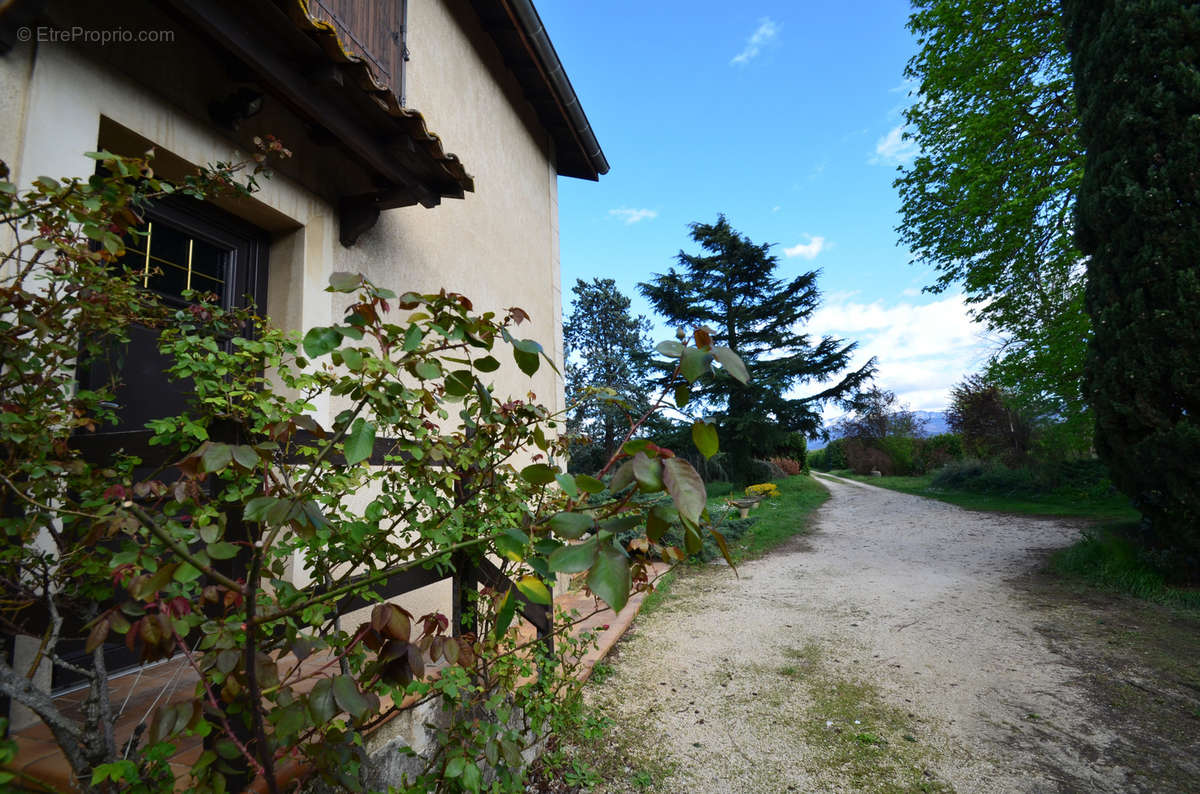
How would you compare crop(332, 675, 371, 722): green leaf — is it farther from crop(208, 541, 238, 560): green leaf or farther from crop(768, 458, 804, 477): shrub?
crop(768, 458, 804, 477): shrub

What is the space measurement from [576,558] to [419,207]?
3.49m

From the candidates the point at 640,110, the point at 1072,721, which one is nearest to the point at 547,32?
the point at 1072,721

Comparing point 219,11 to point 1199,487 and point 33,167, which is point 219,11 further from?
point 1199,487

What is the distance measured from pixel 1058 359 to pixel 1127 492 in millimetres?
3011

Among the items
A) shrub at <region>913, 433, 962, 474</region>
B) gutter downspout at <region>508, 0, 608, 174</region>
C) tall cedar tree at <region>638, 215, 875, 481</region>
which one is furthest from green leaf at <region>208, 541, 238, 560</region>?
shrub at <region>913, 433, 962, 474</region>

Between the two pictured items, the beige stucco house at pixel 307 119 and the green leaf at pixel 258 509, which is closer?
the green leaf at pixel 258 509

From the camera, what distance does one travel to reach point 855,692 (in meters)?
2.95

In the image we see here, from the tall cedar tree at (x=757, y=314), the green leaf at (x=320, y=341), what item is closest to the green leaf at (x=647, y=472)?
the green leaf at (x=320, y=341)

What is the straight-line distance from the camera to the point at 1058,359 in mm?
7043

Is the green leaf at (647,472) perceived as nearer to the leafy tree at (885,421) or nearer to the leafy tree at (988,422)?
the leafy tree at (988,422)

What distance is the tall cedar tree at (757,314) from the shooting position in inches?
678

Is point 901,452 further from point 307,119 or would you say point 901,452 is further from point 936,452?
point 307,119

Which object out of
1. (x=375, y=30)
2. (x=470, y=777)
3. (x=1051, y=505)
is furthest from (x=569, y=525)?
(x=1051, y=505)

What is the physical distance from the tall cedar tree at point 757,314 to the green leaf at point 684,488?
1639 cm
